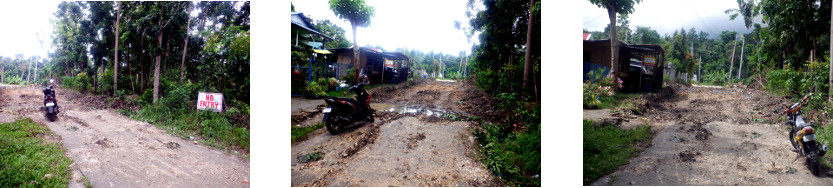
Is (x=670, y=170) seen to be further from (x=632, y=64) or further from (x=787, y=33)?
(x=787, y=33)

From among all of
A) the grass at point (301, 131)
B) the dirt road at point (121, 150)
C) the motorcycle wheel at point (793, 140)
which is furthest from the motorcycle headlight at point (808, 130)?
the dirt road at point (121, 150)

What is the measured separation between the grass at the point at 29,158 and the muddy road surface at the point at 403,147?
4.62 feet

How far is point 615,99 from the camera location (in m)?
2.46

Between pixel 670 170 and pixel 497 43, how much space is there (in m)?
1.42

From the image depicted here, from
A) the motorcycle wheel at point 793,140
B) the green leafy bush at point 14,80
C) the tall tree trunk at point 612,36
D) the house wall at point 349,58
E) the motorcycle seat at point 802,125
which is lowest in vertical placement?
the motorcycle wheel at point 793,140

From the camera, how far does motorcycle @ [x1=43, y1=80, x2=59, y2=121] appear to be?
243 cm

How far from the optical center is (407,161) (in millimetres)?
2129

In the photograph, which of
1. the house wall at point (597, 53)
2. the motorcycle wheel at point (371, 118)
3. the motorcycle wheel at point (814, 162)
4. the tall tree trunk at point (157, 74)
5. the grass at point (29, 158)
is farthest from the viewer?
the tall tree trunk at point (157, 74)

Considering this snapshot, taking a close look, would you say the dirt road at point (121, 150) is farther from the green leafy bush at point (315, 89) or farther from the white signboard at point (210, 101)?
the green leafy bush at point (315, 89)

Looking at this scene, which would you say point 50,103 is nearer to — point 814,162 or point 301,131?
point 301,131

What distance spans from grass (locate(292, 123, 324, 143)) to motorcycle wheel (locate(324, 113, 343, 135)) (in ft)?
0.16

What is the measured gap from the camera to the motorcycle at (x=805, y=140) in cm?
208

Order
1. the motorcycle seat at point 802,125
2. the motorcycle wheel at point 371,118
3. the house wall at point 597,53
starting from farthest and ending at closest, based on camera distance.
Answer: the motorcycle wheel at point 371,118 → the house wall at point 597,53 → the motorcycle seat at point 802,125

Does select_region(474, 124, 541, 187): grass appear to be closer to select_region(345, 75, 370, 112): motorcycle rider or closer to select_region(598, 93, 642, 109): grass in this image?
select_region(598, 93, 642, 109): grass
